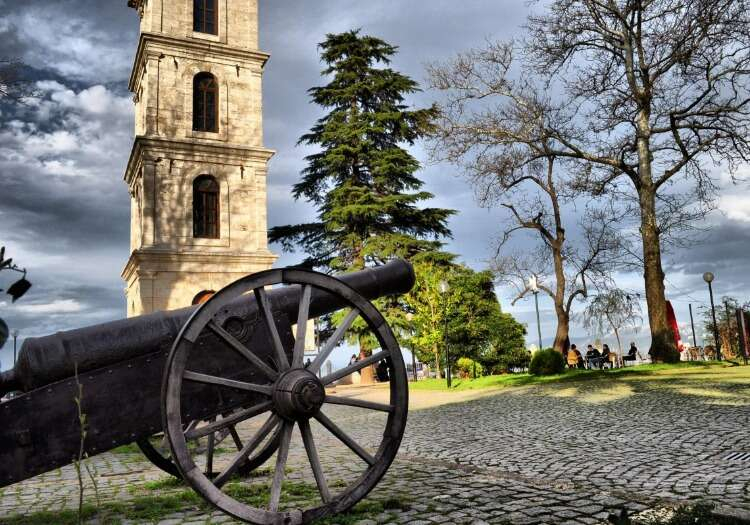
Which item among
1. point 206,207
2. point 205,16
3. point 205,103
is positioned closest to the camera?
point 206,207

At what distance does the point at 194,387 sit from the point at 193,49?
27346mm

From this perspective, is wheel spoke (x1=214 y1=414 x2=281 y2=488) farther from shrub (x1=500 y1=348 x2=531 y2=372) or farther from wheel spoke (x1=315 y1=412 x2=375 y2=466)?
shrub (x1=500 y1=348 x2=531 y2=372)

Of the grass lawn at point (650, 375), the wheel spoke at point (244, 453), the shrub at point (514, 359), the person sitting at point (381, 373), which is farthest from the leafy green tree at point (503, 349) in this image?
the wheel spoke at point (244, 453)

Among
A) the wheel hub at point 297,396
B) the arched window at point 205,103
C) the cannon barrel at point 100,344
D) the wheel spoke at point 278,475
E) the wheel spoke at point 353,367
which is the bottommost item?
the wheel spoke at point 278,475

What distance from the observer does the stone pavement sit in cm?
449

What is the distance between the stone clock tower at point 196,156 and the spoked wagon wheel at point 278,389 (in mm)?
22557

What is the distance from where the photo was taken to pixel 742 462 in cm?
599

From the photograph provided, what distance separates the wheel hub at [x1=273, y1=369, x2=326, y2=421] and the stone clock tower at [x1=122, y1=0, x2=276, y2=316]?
22.7 meters

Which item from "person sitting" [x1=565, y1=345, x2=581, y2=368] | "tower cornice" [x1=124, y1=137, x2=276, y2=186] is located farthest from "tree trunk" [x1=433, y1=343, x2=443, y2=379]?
"tower cornice" [x1=124, y1=137, x2=276, y2=186]

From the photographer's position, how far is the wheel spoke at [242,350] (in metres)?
3.98

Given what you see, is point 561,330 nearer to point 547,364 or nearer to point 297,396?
point 547,364

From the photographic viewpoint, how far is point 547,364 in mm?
19828

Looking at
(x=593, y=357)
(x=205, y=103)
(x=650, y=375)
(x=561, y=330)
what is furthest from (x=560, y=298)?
(x=205, y=103)

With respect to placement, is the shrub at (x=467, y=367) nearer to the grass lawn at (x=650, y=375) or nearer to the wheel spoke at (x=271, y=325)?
the grass lawn at (x=650, y=375)
